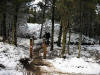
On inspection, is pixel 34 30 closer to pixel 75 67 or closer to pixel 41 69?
pixel 75 67

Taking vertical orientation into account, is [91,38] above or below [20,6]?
below

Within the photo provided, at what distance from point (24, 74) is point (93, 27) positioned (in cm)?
2394

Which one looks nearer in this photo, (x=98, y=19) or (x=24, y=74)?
(x=24, y=74)

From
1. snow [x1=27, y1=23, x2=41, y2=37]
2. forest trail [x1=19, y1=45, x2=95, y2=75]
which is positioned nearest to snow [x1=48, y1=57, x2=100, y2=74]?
forest trail [x1=19, y1=45, x2=95, y2=75]

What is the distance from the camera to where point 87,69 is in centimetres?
1212

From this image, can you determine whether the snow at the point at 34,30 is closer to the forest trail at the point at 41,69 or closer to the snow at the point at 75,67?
the snow at the point at 75,67

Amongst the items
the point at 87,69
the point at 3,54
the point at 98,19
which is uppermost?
the point at 98,19

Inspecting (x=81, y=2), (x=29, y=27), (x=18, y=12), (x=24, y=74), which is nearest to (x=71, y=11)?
(x=81, y=2)

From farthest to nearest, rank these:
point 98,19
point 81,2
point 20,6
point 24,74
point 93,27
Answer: point 93,27 → point 98,19 → point 20,6 → point 81,2 → point 24,74

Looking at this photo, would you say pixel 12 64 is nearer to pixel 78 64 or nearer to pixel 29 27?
pixel 78 64

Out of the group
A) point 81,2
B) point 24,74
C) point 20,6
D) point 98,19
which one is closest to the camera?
point 24,74

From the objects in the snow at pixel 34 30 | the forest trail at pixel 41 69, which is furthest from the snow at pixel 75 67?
the snow at pixel 34 30

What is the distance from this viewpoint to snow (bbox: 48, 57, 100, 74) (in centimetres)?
1182

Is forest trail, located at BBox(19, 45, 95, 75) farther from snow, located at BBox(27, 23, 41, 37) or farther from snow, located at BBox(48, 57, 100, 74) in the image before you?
snow, located at BBox(27, 23, 41, 37)
